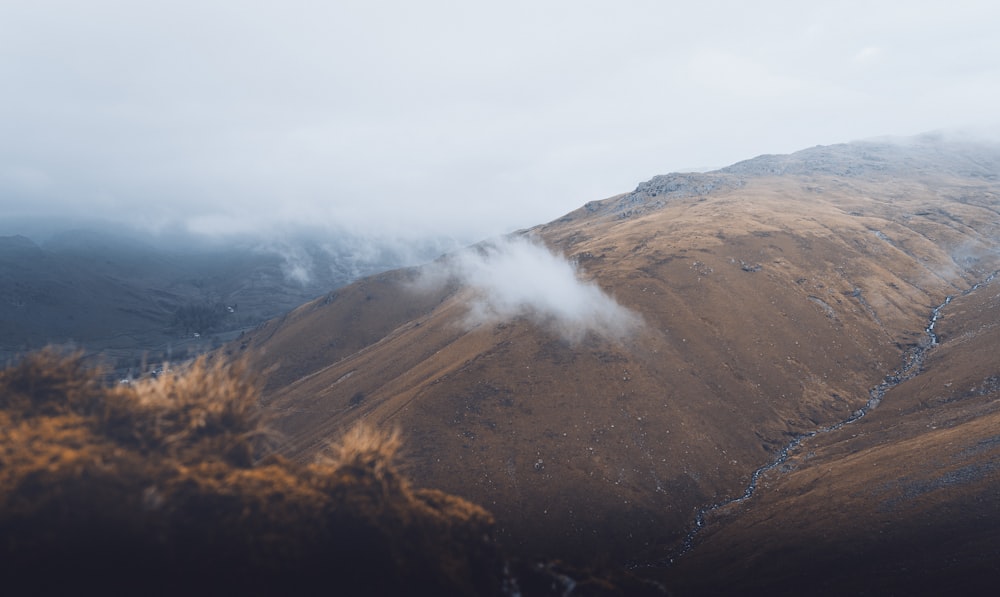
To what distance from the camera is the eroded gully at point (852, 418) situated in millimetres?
46409

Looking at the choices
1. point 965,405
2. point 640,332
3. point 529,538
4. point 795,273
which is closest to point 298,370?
point 640,332

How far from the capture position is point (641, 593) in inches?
406

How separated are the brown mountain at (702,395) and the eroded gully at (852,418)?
1.56ft

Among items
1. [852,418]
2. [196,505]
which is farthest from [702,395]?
[196,505]

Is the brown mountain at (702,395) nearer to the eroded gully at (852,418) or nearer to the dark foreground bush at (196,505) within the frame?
the eroded gully at (852,418)

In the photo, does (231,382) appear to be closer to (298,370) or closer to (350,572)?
(350,572)

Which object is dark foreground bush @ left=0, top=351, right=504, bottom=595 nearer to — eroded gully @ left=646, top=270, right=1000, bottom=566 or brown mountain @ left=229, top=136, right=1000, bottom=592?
brown mountain @ left=229, top=136, right=1000, bottom=592

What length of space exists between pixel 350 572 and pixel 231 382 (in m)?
4.34

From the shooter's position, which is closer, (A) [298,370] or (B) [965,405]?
(B) [965,405]

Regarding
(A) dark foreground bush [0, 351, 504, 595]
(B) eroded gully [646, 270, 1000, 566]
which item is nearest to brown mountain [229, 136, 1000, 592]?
(B) eroded gully [646, 270, 1000, 566]

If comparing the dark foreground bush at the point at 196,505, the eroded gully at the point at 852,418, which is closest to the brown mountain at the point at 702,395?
the eroded gully at the point at 852,418

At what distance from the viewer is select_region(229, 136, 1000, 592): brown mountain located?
139 feet

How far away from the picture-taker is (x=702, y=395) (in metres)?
65.1

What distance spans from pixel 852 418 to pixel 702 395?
22749 millimetres
